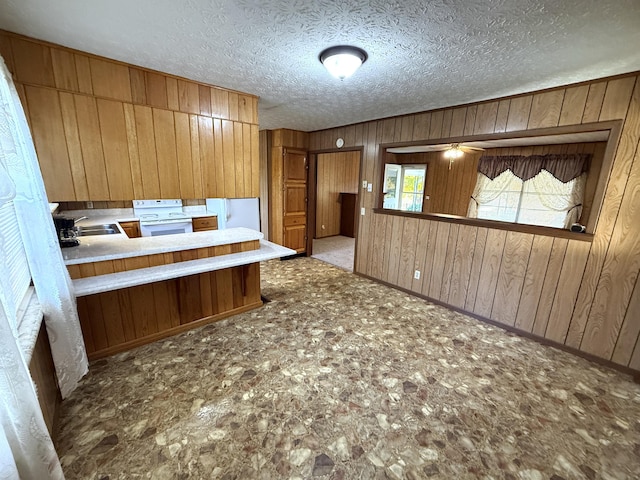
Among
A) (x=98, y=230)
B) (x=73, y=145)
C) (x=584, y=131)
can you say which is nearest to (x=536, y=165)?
(x=584, y=131)

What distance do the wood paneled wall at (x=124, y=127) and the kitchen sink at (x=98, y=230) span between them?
50.0 inches

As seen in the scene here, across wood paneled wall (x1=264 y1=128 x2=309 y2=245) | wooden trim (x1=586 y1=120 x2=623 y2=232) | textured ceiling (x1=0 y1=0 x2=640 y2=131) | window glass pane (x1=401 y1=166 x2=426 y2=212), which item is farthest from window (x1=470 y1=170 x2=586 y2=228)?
wood paneled wall (x1=264 y1=128 x2=309 y2=245)

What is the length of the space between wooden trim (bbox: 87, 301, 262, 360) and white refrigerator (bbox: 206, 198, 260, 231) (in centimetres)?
196

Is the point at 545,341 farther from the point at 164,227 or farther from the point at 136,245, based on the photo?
the point at 164,227

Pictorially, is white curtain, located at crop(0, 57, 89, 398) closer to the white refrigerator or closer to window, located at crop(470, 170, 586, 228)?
the white refrigerator

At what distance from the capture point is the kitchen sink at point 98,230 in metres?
3.10

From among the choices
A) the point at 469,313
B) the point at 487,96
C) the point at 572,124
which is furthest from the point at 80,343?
the point at 572,124

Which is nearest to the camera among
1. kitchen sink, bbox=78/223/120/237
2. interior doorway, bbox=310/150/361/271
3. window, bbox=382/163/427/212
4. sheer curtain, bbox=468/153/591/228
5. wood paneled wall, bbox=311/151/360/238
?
kitchen sink, bbox=78/223/120/237

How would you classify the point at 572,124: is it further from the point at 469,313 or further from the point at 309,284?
the point at 309,284

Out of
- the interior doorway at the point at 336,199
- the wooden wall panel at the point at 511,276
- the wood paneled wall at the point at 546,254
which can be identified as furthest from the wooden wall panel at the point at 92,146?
the interior doorway at the point at 336,199

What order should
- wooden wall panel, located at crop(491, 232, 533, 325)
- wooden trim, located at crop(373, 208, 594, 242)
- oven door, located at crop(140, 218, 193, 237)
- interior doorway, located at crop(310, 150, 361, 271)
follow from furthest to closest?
interior doorway, located at crop(310, 150, 361, 271) → oven door, located at crop(140, 218, 193, 237) → wooden wall panel, located at crop(491, 232, 533, 325) → wooden trim, located at crop(373, 208, 594, 242)

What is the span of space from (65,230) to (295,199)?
3259 mm

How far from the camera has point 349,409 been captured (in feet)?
5.98

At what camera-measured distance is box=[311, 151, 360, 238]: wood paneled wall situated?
6.89 meters
